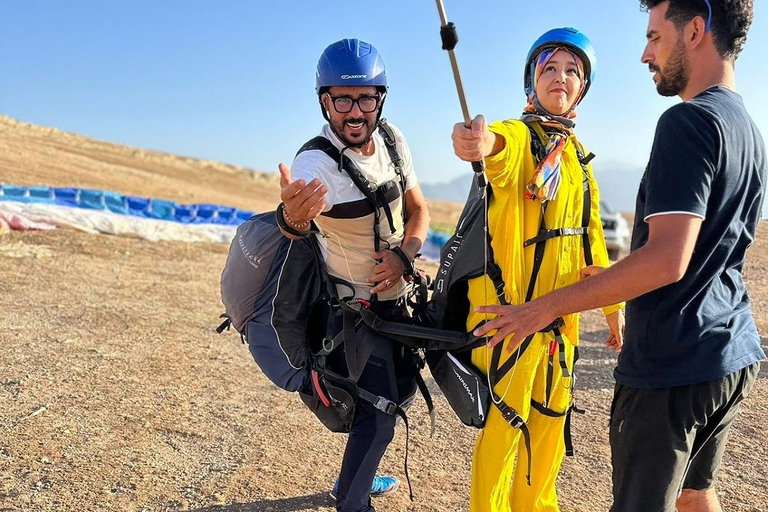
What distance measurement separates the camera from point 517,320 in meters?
2.37

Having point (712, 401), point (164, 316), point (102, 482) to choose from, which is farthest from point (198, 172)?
point (712, 401)

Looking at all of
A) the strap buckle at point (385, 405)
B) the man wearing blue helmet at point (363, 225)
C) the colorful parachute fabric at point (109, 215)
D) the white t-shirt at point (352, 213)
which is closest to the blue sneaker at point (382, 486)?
the man wearing blue helmet at point (363, 225)

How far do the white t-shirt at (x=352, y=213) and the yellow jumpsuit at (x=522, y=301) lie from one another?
54 centimetres

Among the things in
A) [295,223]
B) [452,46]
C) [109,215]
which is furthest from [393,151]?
[109,215]

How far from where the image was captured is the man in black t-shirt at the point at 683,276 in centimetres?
204

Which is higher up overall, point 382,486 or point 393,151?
point 393,151

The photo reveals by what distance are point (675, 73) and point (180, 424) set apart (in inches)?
149

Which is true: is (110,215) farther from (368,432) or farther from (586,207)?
(586,207)

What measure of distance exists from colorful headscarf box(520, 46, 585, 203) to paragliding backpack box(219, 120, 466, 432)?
0.69m

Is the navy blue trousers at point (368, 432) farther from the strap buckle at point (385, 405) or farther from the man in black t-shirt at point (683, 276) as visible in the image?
the man in black t-shirt at point (683, 276)

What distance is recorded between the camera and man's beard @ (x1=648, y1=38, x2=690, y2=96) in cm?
223

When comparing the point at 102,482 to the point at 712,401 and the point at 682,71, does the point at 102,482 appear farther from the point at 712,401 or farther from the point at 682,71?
the point at 682,71

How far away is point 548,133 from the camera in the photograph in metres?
3.03

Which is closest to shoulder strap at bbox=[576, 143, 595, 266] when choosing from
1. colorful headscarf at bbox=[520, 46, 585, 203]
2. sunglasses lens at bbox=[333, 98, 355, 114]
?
colorful headscarf at bbox=[520, 46, 585, 203]
